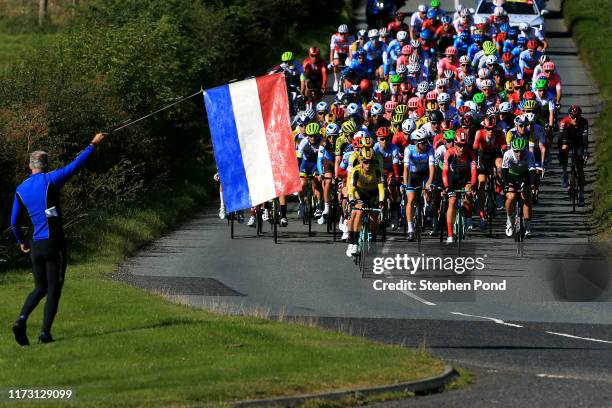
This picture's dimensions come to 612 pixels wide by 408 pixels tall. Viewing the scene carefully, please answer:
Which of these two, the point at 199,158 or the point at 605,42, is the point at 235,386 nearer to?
Answer: the point at 199,158

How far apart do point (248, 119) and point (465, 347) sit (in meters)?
3.36

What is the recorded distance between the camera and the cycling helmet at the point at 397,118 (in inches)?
1126

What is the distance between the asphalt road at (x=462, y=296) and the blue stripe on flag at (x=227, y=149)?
248cm

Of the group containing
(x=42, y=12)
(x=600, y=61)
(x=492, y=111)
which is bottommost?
(x=492, y=111)

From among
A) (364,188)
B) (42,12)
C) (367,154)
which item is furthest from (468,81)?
(42,12)

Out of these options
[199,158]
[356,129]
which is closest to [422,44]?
[199,158]

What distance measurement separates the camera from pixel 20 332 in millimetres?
16344

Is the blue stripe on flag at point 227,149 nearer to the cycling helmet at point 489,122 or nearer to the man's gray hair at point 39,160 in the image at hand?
the man's gray hair at point 39,160

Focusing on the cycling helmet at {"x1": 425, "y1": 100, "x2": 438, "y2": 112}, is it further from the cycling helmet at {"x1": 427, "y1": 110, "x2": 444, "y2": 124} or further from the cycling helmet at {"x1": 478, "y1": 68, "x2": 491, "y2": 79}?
the cycling helmet at {"x1": 478, "y1": 68, "x2": 491, "y2": 79}

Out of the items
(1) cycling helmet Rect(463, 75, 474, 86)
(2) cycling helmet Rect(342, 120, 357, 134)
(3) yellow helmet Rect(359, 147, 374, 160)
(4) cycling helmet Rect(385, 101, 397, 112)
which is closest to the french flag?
(3) yellow helmet Rect(359, 147, 374, 160)

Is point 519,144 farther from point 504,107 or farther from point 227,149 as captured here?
point 227,149

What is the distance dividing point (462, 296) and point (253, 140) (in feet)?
20.7

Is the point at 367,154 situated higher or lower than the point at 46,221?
higher

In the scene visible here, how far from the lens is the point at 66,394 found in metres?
13.8
